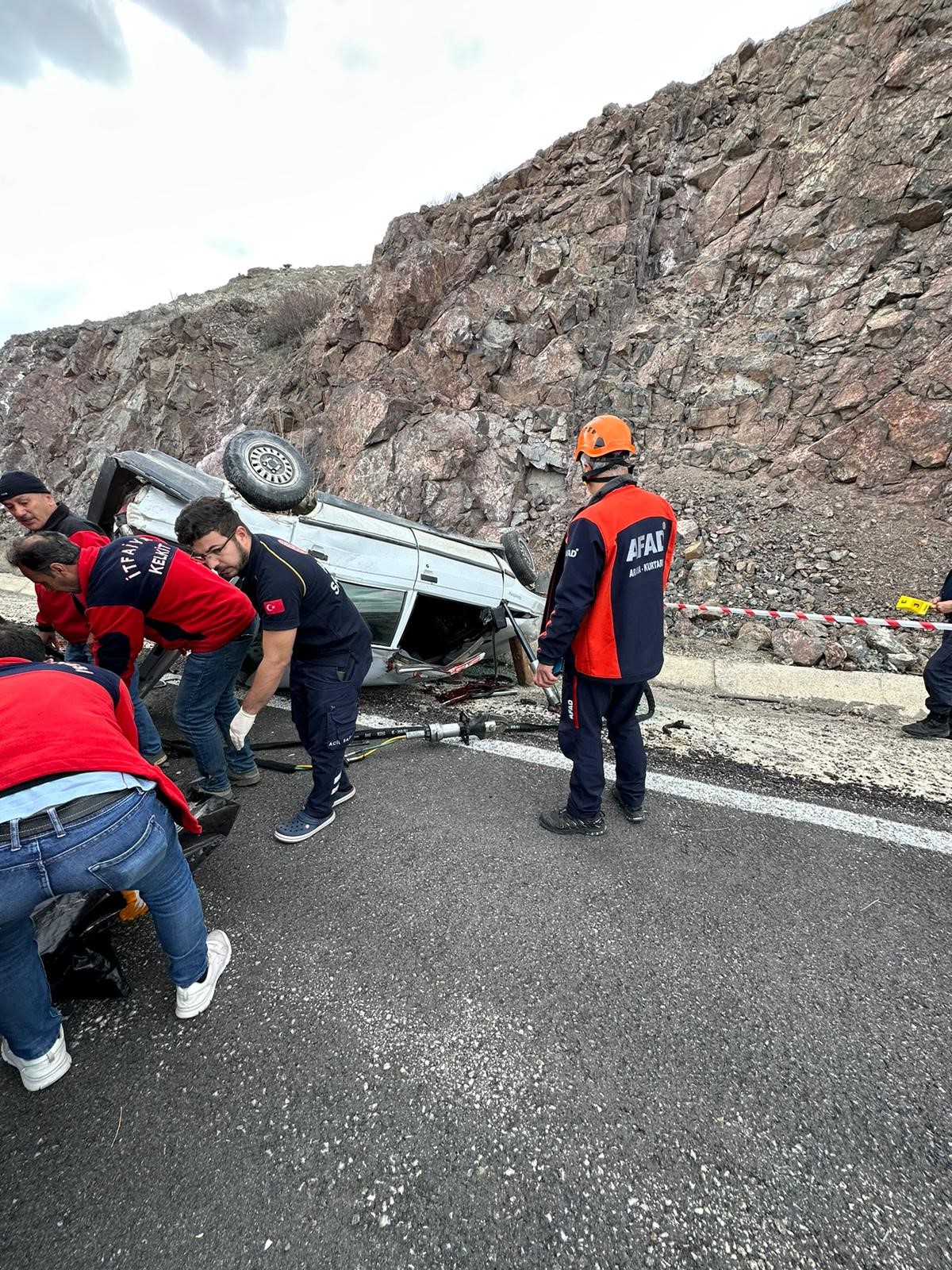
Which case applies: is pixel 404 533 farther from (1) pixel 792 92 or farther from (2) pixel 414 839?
(1) pixel 792 92

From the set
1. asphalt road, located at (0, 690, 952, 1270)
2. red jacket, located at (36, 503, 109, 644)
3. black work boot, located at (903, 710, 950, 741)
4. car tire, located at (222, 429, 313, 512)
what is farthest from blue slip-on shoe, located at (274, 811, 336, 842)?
black work boot, located at (903, 710, 950, 741)

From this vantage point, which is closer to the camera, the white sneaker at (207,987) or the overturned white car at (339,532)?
the white sneaker at (207,987)

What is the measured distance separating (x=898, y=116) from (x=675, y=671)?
36.5ft

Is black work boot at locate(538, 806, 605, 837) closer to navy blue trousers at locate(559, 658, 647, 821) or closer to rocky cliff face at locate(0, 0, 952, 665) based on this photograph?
navy blue trousers at locate(559, 658, 647, 821)

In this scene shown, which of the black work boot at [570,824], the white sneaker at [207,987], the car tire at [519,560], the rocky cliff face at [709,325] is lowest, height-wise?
the white sneaker at [207,987]

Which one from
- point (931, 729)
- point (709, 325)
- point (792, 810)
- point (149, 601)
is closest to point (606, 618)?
point (792, 810)

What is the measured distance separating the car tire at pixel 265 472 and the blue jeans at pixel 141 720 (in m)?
1.54

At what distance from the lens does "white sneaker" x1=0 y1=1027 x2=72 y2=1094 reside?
156cm

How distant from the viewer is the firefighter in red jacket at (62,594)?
9.57ft

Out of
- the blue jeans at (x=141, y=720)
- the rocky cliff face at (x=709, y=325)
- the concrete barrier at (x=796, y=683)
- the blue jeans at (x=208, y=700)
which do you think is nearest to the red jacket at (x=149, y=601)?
the blue jeans at (x=208, y=700)

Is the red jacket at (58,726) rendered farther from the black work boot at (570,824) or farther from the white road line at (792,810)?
the white road line at (792,810)

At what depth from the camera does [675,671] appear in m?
5.48

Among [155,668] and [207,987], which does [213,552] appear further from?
[207,987]

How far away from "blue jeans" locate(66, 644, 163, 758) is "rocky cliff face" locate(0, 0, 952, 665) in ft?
22.7
